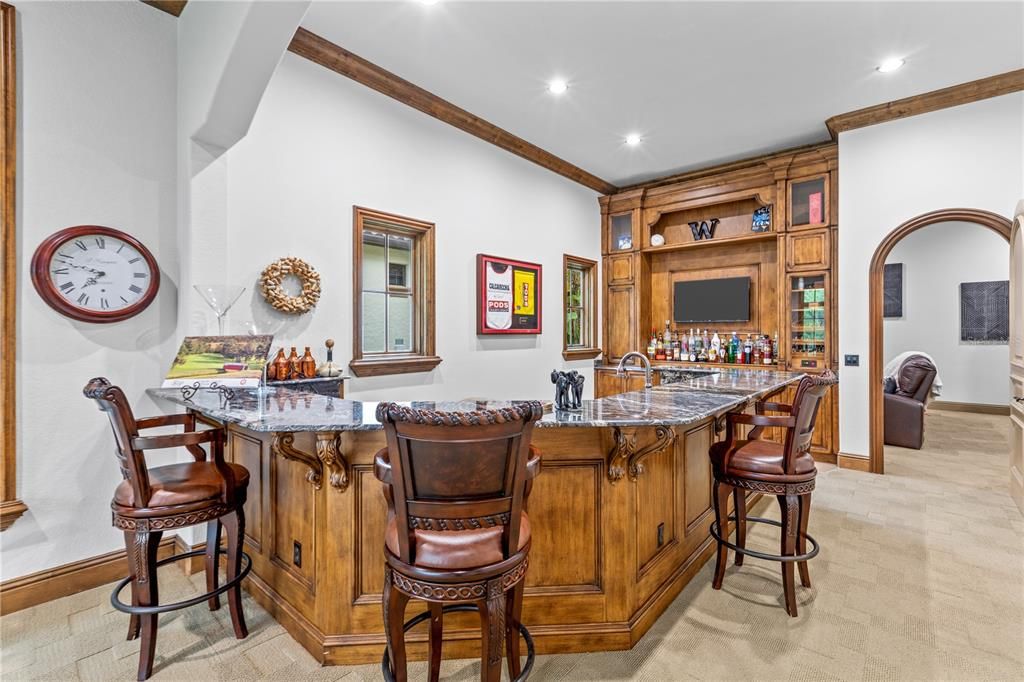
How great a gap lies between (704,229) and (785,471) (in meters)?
4.29

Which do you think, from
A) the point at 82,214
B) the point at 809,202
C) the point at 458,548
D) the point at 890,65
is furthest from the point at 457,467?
the point at 809,202

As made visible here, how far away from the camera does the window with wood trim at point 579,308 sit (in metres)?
5.83

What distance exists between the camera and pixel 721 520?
2.51 m

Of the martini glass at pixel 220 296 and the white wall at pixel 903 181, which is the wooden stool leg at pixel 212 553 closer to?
the martini glass at pixel 220 296

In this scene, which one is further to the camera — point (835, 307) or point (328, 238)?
point (835, 307)

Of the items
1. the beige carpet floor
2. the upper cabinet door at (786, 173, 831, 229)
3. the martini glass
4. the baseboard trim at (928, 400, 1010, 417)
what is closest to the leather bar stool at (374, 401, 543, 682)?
the beige carpet floor

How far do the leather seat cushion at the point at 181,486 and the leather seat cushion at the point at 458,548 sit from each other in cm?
96

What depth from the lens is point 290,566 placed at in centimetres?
221

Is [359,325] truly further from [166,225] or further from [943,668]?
[943,668]

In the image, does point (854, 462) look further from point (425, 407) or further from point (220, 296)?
point (220, 296)

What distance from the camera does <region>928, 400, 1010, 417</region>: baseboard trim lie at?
23.5 feet

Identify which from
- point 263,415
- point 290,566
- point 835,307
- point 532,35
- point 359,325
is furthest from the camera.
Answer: point 835,307

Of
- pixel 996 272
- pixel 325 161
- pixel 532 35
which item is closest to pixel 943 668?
pixel 532 35

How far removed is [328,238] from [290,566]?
2.16 meters
